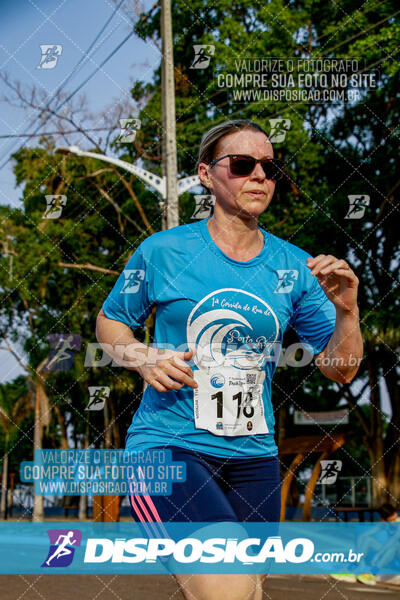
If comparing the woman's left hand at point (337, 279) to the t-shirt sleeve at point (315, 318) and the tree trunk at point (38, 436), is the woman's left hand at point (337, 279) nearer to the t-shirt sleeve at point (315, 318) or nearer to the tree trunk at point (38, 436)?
the t-shirt sleeve at point (315, 318)

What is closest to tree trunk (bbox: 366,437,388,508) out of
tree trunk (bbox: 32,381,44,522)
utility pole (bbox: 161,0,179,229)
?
utility pole (bbox: 161,0,179,229)

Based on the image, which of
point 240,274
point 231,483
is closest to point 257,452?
point 231,483

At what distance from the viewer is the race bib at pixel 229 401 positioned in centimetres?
274

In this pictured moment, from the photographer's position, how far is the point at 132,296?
2.94 meters

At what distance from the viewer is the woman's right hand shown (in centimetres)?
237

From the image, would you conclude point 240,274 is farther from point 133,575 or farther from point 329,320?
point 133,575

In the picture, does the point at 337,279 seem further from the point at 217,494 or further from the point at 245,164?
the point at 217,494

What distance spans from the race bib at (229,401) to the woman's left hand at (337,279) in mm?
399

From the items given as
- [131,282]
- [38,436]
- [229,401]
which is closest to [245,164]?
[131,282]

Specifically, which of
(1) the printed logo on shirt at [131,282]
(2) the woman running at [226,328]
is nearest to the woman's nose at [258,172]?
(2) the woman running at [226,328]

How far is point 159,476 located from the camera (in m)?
2.77

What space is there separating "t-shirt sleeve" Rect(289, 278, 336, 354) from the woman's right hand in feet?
2.57

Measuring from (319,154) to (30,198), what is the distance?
7.01 meters

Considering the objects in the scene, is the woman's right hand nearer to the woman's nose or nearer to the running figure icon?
the woman's nose
